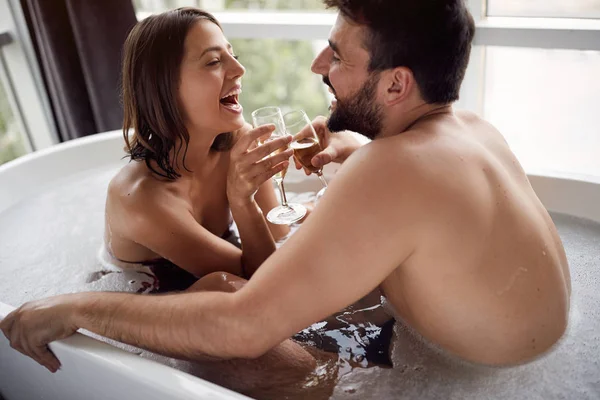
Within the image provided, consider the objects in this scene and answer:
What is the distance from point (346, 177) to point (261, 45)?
3844 mm

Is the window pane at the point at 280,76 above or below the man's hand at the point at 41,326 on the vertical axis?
below

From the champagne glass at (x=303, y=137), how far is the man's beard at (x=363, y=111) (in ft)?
0.67

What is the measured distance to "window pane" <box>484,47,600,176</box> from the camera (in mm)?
2711

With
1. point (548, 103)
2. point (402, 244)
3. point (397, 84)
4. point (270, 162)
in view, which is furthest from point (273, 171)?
point (548, 103)

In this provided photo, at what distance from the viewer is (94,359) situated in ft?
4.32

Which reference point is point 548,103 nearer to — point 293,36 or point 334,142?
point 293,36

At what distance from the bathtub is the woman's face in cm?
65

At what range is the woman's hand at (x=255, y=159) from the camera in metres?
1.48

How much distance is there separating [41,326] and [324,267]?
2.28 ft

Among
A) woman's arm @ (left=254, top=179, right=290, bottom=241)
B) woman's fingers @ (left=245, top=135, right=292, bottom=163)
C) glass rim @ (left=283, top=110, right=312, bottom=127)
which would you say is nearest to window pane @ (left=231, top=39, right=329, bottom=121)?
woman's arm @ (left=254, top=179, right=290, bottom=241)

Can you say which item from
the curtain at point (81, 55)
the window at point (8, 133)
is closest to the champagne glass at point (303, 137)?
the curtain at point (81, 55)

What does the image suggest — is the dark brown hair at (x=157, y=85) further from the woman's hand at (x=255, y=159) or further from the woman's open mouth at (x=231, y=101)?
the woman's hand at (x=255, y=159)

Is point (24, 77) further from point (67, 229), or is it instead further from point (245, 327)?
point (245, 327)

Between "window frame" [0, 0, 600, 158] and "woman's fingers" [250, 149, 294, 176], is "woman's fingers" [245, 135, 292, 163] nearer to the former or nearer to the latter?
"woman's fingers" [250, 149, 294, 176]
